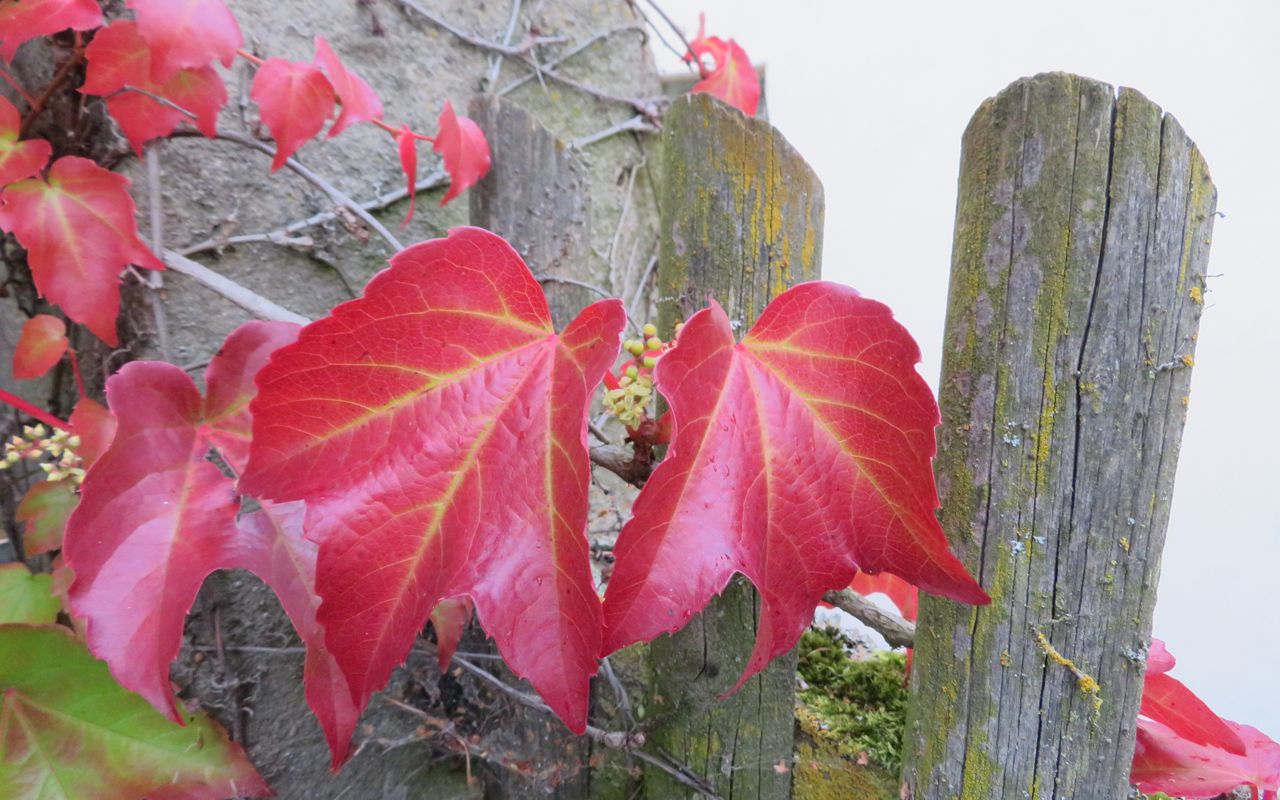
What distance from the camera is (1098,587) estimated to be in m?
0.57

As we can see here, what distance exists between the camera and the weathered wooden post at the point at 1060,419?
0.53 m

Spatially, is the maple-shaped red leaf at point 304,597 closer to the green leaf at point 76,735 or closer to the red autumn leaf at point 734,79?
the green leaf at point 76,735

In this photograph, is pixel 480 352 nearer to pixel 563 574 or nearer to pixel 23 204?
pixel 563 574

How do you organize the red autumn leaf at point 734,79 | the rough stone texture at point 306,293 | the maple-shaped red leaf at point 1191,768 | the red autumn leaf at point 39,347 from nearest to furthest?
the maple-shaped red leaf at point 1191,768, the red autumn leaf at point 39,347, the rough stone texture at point 306,293, the red autumn leaf at point 734,79

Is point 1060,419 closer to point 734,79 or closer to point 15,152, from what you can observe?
point 734,79

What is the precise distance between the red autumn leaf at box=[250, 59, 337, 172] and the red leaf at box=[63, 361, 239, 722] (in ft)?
1.06

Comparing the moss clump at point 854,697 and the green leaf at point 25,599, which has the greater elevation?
the green leaf at point 25,599

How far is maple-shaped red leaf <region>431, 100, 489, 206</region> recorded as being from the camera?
79 centimetres

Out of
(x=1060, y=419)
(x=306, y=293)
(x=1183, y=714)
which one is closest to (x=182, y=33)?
(x=306, y=293)

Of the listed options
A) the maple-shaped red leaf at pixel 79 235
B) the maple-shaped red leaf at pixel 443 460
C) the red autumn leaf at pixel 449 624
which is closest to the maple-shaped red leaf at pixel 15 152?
the maple-shaped red leaf at pixel 79 235

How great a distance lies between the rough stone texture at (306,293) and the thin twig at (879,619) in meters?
0.50

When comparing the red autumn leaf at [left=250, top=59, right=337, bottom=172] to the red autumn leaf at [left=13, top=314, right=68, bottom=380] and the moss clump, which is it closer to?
the red autumn leaf at [left=13, top=314, right=68, bottom=380]

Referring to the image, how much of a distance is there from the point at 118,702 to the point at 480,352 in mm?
598

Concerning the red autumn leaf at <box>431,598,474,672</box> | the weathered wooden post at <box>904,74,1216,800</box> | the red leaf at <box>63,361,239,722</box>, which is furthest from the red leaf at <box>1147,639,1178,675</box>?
the red leaf at <box>63,361,239,722</box>
